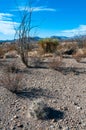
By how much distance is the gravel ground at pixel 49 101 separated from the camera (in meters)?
9.09

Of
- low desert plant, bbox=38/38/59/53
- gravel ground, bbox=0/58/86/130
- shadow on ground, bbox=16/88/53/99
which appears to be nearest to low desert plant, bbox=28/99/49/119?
gravel ground, bbox=0/58/86/130

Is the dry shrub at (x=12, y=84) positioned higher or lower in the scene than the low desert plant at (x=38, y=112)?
higher

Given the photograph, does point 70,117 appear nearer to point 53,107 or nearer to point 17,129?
point 53,107

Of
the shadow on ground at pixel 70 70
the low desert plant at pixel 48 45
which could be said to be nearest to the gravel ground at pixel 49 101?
the shadow on ground at pixel 70 70

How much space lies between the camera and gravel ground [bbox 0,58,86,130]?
909 cm

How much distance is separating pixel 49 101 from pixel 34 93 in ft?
3.38

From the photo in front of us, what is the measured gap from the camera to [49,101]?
10.9 meters

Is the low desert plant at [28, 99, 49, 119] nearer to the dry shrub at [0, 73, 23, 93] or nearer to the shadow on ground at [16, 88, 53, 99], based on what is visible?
the shadow on ground at [16, 88, 53, 99]

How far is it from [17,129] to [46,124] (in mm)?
802

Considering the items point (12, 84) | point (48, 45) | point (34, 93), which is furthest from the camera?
point (48, 45)

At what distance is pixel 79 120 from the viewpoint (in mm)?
9484

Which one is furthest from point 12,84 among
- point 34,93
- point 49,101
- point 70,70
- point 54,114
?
point 70,70

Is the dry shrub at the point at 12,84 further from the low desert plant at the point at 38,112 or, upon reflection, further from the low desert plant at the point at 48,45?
the low desert plant at the point at 48,45

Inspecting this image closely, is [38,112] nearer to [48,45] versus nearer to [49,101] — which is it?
[49,101]
